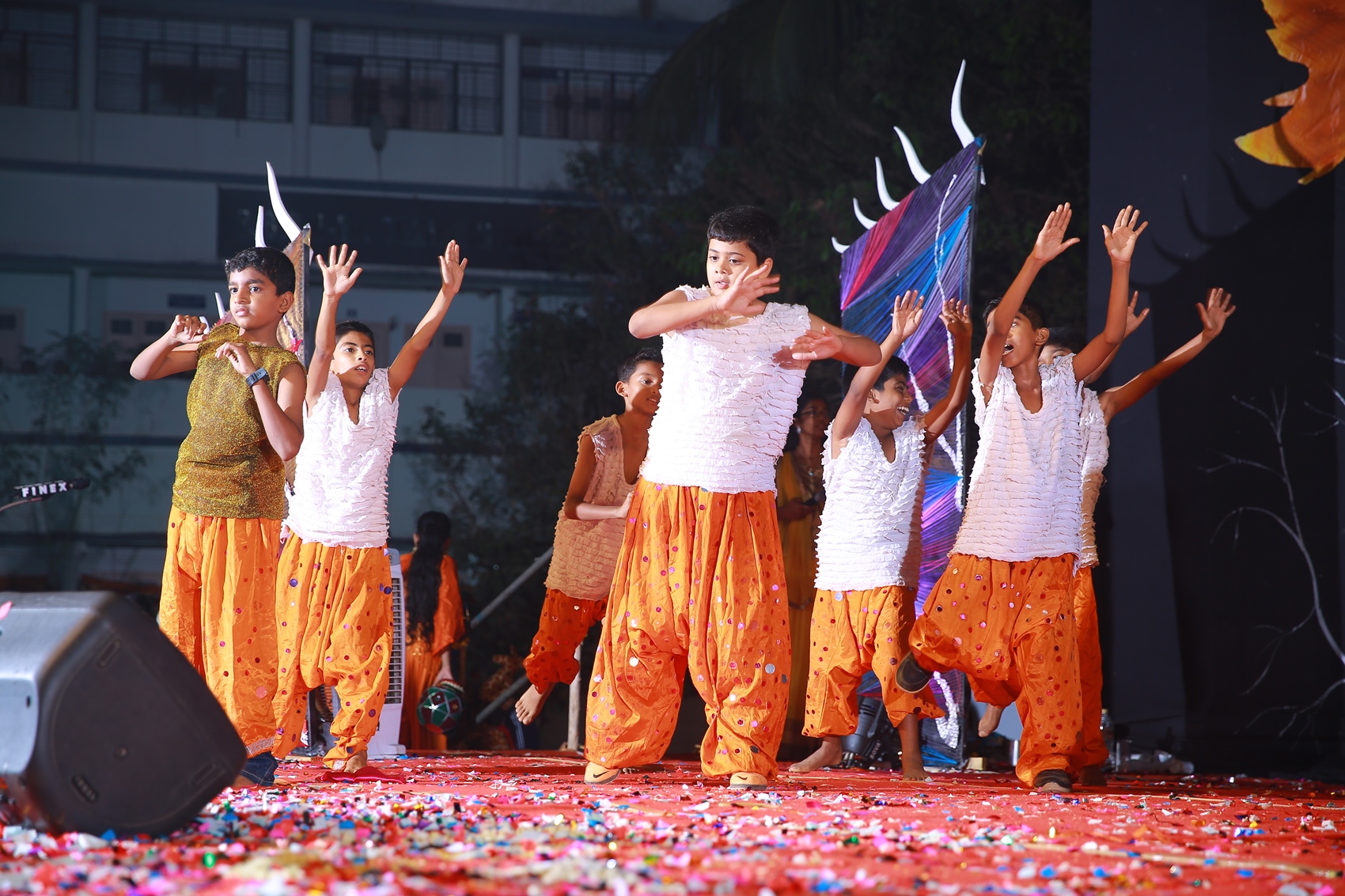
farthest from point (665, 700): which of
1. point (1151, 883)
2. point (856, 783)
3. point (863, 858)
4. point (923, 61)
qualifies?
point (923, 61)

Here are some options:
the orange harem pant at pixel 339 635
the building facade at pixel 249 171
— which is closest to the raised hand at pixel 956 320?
the orange harem pant at pixel 339 635

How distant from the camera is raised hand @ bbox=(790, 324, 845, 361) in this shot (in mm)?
3953

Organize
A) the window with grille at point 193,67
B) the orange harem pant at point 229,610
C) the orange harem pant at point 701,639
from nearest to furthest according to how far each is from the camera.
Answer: the orange harem pant at point 701,639 < the orange harem pant at point 229,610 < the window with grille at point 193,67

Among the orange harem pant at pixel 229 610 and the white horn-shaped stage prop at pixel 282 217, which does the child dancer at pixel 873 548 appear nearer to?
the orange harem pant at pixel 229 610

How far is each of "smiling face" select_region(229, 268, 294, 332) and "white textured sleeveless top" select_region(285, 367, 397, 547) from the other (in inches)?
25.5

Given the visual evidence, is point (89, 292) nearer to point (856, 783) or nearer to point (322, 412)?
point (322, 412)

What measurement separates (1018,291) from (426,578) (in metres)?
3.99

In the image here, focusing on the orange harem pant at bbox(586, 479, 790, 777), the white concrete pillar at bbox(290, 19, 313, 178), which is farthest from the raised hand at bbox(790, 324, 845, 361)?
the white concrete pillar at bbox(290, 19, 313, 178)

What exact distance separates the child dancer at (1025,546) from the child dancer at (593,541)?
1.77 meters

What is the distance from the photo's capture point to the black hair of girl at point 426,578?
23.7 ft

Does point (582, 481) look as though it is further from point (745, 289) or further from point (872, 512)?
point (745, 289)

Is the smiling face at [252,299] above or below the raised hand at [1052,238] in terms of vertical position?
below

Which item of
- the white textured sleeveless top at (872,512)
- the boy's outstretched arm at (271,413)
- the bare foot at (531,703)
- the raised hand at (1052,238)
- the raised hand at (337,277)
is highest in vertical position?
the raised hand at (1052,238)

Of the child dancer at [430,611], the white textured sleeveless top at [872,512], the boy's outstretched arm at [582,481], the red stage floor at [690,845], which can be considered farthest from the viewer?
the child dancer at [430,611]
